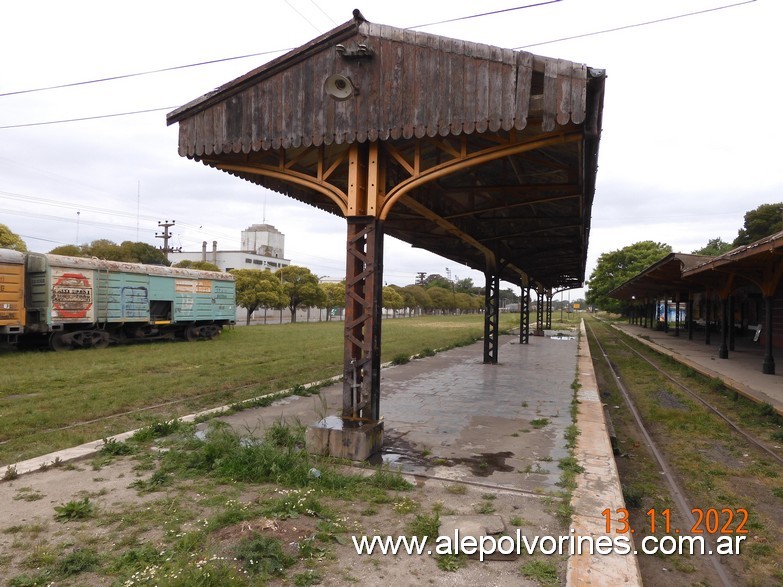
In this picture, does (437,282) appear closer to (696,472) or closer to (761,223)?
(761,223)

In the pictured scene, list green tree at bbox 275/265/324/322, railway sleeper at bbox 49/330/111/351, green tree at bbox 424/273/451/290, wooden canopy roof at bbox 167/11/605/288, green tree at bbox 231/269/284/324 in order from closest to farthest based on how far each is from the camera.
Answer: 1. wooden canopy roof at bbox 167/11/605/288
2. railway sleeper at bbox 49/330/111/351
3. green tree at bbox 231/269/284/324
4. green tree at bbox 275/265/324/322
5. green tree at bbox 424/273/451/290

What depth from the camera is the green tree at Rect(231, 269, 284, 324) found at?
3406 cm

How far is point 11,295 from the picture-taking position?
14.7 m

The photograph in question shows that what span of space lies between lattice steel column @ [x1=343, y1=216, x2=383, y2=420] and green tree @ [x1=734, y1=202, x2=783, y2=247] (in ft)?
168

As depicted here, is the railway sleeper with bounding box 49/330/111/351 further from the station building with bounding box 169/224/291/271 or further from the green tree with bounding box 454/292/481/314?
the green tree with bounding box 454/292/481/314

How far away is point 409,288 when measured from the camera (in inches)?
2982

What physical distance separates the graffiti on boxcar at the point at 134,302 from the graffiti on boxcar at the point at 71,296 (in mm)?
1328

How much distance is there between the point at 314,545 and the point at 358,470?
5.38ft

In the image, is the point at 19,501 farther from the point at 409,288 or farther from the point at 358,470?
the point at 409,288

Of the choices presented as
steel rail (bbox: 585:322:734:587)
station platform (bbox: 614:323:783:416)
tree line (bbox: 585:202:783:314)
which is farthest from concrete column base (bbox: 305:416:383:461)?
tree line (bbox: 585:202:783:314)

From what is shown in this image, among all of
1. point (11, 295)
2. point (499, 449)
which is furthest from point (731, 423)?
point (11, 295)

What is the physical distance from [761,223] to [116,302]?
53618mm

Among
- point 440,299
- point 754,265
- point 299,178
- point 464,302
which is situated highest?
point 299,178

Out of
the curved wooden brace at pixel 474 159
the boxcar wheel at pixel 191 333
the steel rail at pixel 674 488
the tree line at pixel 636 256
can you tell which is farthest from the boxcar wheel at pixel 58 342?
the tree line at pixel 636 256
